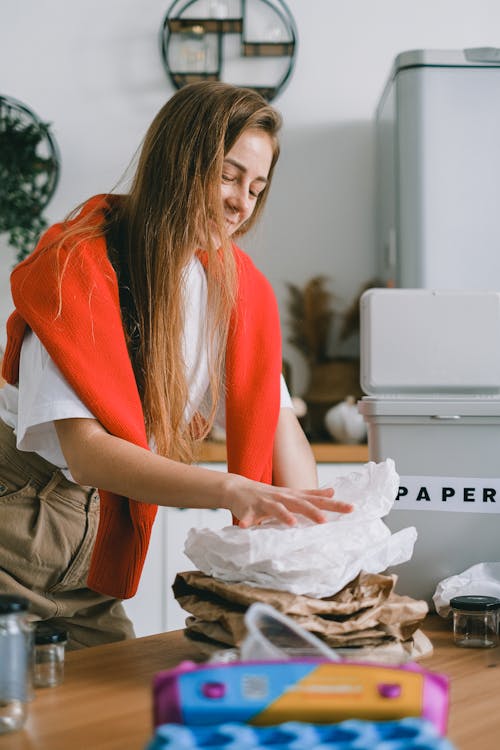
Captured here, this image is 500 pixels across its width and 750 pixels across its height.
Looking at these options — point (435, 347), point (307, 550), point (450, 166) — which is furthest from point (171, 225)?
point (450, 166)

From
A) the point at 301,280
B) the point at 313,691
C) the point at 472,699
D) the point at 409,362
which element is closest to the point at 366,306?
the point at 409,362

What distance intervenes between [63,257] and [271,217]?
1.83 m

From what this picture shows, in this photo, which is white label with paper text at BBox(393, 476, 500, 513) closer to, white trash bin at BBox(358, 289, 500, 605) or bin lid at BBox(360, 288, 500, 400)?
white trash bin at BBox(358, 289, 500, 605)

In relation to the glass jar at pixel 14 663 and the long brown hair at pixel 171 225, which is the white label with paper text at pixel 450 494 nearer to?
the long brown hair at pixel 171 225

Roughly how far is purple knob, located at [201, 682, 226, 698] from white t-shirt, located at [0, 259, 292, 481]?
1.59 feet

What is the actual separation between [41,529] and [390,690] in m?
0.80

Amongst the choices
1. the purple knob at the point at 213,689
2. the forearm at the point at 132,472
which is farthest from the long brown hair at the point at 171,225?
the purple knob at the point at 213,689

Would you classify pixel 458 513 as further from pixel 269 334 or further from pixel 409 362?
pixel 269 334

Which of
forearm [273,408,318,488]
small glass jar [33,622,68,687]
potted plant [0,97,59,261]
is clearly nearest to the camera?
small glass jar [33,622,68,687]

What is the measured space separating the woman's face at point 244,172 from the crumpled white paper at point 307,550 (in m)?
0.45

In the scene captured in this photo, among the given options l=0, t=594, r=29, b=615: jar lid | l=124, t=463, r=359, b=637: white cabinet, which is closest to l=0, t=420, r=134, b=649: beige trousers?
l=0, t=594, r=29, b=615: jar lid

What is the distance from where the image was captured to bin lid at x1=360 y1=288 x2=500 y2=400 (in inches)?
44.4

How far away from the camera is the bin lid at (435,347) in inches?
44.4

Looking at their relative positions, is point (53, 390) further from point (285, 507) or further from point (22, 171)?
point (22, 171)
